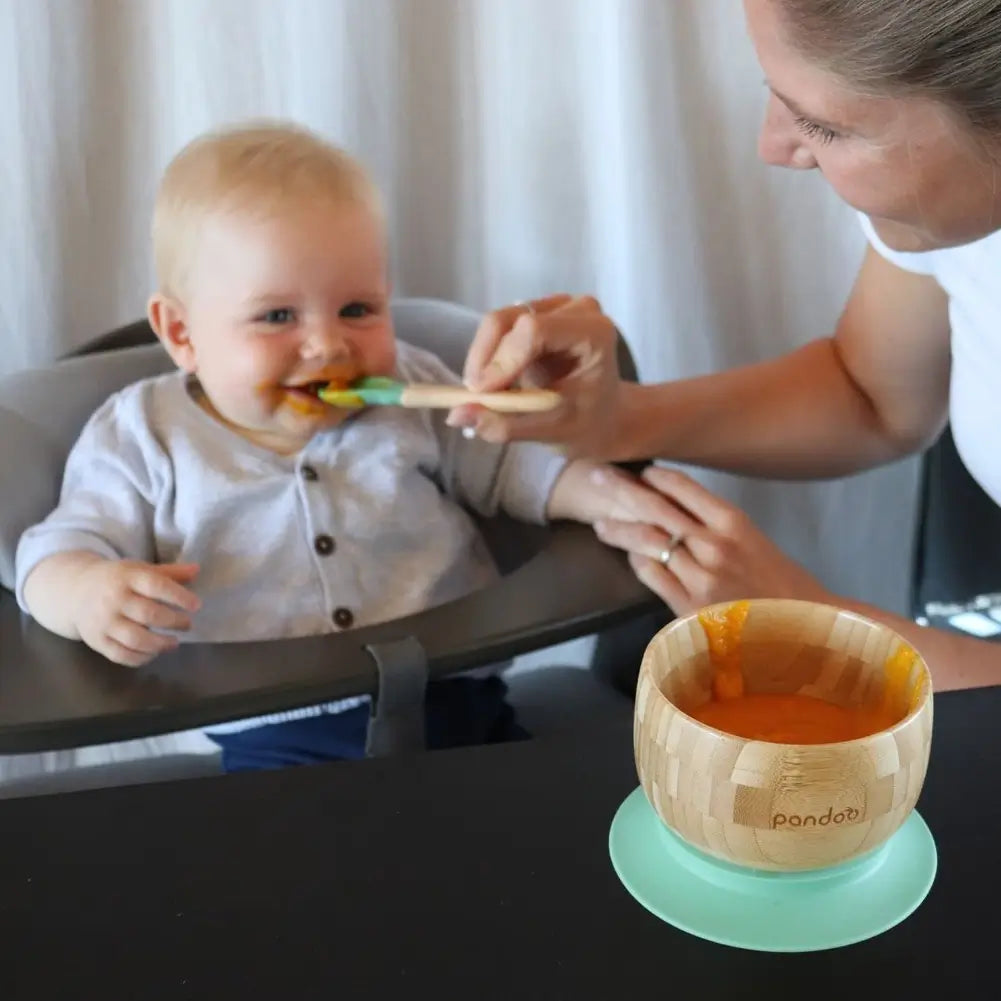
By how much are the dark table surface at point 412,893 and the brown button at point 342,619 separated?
0.43 meters

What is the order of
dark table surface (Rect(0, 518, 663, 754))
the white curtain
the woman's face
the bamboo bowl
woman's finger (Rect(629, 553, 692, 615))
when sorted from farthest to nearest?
the white curtain < woman's finger (Rect(629, 553, 692, 615)) < dark table surface (Rect(0, 518, 663, 754)) < the woman's face < the bamboo bowl

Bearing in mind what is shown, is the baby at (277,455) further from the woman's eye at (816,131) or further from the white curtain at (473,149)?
the woman's eye at (816,131)

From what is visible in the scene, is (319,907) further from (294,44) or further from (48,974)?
(294,44)

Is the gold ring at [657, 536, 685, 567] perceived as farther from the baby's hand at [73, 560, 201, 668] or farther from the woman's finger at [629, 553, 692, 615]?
the baby's hand at [73, 560, 201, 668]

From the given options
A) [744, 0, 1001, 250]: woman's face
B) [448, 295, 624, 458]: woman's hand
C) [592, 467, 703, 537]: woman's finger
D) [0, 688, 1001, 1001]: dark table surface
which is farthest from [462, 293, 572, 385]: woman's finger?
[0, 688, 1001, 1001]: dark table surface

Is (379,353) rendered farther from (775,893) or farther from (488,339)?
(775,893)

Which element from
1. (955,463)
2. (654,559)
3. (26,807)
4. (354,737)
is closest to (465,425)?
(654,559)

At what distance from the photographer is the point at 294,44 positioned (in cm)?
124

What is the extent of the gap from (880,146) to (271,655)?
20.2 inches

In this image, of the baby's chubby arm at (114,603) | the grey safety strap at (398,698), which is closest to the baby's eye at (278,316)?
the baby's chubby arm at (114,603)

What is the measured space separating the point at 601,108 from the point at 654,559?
590 millimetres

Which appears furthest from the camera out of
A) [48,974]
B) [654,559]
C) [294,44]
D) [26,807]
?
[294,44]

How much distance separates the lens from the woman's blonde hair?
24.0 inches

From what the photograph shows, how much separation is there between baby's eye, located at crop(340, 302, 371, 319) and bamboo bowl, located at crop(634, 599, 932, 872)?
61 cm
